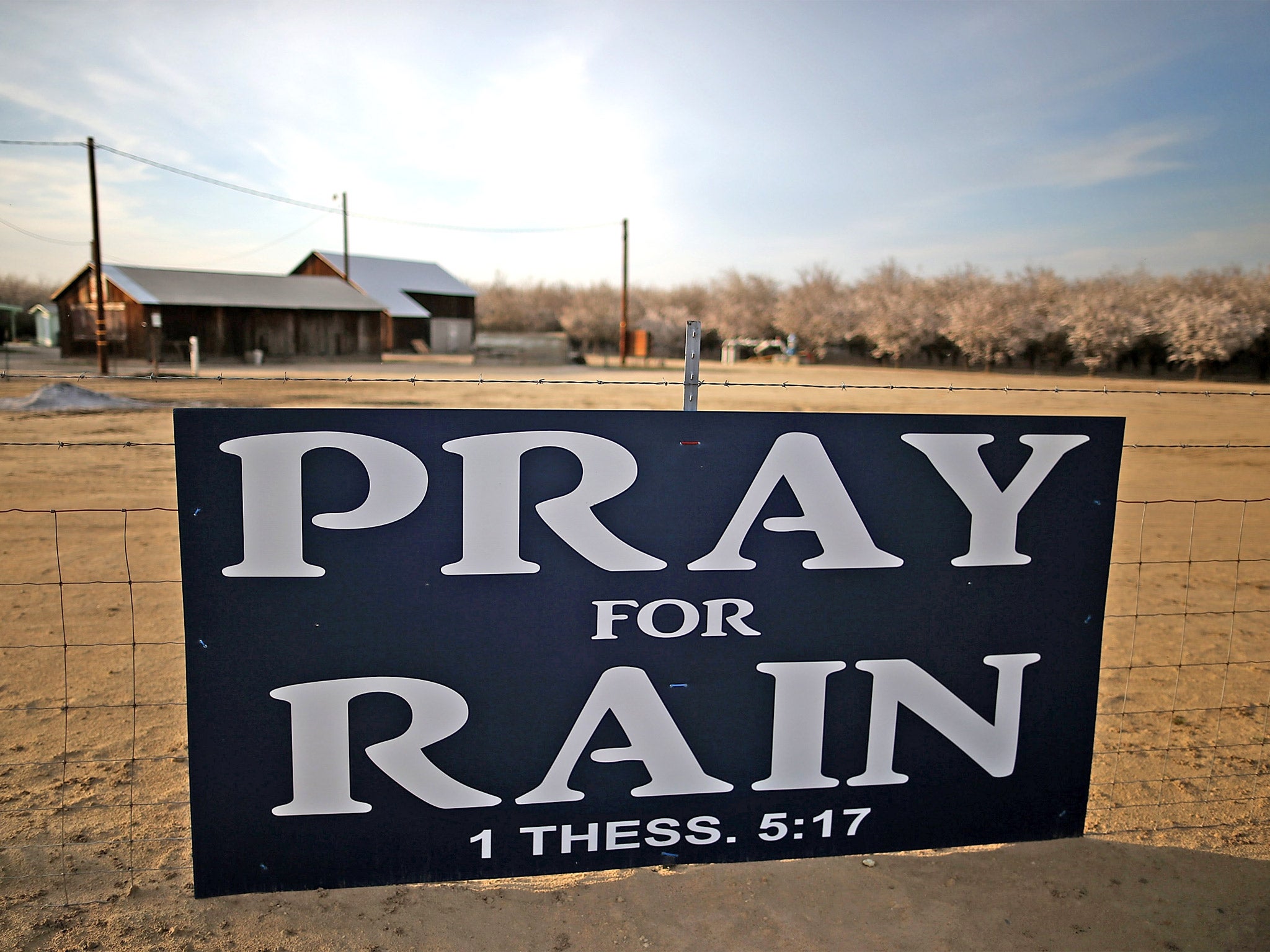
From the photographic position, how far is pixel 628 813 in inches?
103

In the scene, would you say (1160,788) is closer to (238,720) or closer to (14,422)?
(238,720)

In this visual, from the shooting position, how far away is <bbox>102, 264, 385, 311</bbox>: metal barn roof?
3284cm

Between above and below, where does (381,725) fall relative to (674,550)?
below

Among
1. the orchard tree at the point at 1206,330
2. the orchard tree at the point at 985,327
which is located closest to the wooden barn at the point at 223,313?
the orchard tree at the point at 985,327

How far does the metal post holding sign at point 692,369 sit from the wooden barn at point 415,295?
4473 cm

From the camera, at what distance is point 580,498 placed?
8.14 feet

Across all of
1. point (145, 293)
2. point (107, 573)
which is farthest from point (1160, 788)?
point (145, 293)

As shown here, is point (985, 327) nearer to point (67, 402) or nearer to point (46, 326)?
point (67, 402)

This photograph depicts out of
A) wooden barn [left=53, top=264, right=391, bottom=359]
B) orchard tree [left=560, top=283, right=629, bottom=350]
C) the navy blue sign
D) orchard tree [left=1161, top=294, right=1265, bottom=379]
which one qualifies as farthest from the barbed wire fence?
orchard tree [left=560, top=283, right=629, bottom=350]

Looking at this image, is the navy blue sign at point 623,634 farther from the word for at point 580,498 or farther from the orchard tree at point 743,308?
the orchard tree at point 743,308

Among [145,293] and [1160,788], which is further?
[145,293]

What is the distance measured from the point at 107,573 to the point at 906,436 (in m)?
6.15

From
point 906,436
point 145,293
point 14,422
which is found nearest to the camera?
point 906,436

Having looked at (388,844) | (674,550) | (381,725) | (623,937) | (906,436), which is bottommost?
(623,937)
